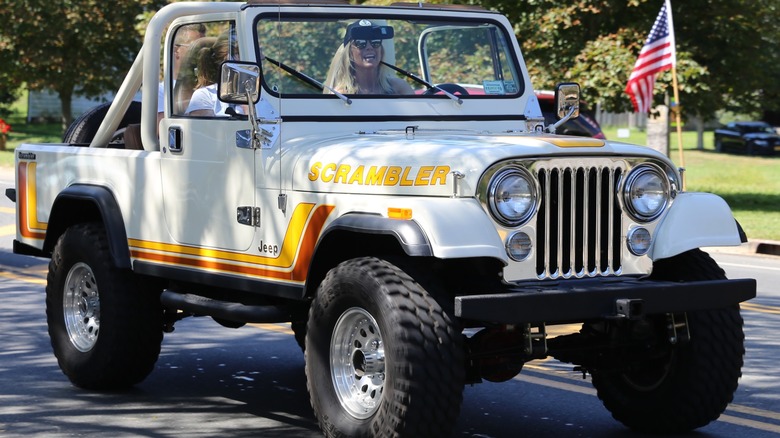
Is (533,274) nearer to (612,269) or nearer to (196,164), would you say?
(612,269)

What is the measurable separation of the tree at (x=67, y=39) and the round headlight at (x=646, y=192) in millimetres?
30117

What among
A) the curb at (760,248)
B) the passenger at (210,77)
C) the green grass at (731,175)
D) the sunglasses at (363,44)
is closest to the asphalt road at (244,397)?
the passenger at (210,77)


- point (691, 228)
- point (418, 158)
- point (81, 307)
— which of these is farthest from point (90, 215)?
→ point (691, 228)

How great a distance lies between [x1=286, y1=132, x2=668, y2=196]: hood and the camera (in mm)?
5859

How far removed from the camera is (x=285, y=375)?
27.3ft

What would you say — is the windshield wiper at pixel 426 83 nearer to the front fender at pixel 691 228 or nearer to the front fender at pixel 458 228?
the front fender at pixel 691 228

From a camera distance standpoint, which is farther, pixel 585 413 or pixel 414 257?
pixel 585 413

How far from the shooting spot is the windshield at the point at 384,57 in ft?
23.5

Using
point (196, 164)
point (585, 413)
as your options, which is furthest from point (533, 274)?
point (196, 164)

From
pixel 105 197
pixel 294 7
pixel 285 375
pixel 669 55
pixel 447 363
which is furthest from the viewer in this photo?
pixel 669 55

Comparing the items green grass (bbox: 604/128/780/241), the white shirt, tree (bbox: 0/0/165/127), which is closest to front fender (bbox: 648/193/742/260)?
the white shirt

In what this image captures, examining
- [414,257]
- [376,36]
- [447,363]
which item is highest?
[376,36]

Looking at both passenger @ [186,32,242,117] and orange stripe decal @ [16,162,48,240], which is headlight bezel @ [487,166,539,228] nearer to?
passenger @ [186,32,242,117]

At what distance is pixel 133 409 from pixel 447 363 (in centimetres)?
244
